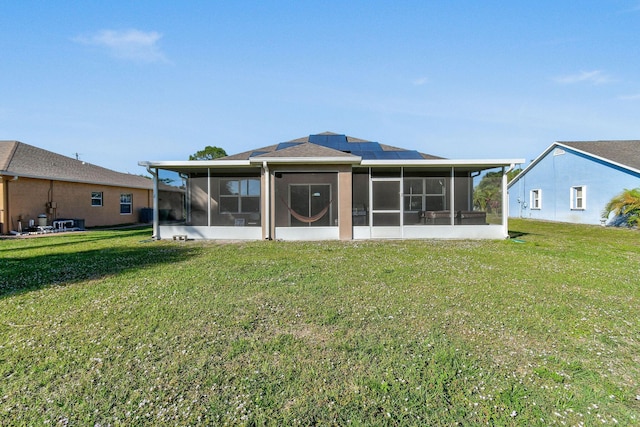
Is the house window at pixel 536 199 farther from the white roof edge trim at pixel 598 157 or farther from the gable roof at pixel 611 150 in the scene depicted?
the white roof edge trim at pixel 598 157

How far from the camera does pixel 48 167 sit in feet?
49.7

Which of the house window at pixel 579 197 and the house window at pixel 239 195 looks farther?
the house window at pixel 579 197

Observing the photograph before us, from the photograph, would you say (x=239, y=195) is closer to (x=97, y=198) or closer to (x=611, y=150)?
(x=97, y=198)

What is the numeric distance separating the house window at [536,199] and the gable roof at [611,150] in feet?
7.71

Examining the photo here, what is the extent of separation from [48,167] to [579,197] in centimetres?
2752

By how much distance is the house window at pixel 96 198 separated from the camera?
1670 cm

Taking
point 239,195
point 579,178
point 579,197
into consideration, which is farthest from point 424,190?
point 579,197

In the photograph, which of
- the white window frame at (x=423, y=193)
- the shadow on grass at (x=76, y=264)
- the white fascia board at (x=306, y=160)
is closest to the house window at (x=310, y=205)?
the white fascia board at (x=306, y=160)

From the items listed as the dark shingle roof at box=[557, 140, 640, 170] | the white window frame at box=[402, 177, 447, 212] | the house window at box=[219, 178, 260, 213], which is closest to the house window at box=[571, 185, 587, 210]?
the dark shingle roof at box=[557, 140, 640, 170]

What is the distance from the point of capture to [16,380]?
2.51 metres

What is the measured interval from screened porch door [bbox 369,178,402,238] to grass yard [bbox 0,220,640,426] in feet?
15.1

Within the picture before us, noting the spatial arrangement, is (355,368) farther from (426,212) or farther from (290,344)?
(426,212)

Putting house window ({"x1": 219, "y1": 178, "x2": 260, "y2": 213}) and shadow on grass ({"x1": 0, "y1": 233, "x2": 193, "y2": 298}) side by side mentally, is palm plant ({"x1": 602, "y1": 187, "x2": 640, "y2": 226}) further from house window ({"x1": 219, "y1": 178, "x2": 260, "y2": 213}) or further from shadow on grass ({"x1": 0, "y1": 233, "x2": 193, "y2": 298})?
shadow on grass ({"x1": 0, "y1": 233, "x2": 193, "y2": 298})

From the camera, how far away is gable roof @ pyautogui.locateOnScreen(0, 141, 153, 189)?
44.2 feet
